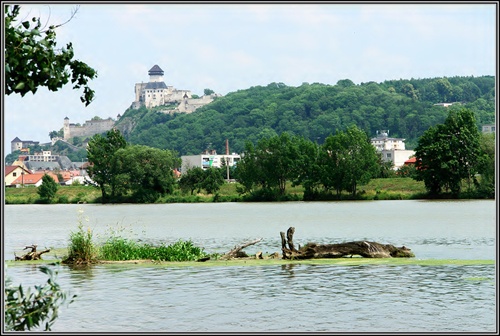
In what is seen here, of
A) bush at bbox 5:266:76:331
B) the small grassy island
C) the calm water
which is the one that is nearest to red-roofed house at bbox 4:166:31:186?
the calm water

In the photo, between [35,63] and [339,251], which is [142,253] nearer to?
[339,251]

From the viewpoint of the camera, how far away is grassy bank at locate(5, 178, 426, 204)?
103312 millimetres

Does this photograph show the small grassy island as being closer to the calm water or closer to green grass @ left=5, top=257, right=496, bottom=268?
green grass @ left=5, top=257, right=496, bottom=268

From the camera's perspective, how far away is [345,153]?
105438 millimetres

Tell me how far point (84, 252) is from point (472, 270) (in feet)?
39.0

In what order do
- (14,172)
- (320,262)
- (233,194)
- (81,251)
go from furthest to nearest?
(14,172)
(233,194)
(320,262)
(81,251)

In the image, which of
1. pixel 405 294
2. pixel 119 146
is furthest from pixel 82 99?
pixel 119 146

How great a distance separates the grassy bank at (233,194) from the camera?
103 meters

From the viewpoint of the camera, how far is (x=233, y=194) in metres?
114

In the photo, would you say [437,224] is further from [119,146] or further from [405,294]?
[119,146]

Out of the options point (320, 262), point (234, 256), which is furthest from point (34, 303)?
point (234, 256)

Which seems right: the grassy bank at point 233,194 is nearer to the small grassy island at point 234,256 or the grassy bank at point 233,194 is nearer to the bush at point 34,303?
the small grassy island at point 234,256

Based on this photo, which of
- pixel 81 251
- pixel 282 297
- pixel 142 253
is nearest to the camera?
pixel 282 297

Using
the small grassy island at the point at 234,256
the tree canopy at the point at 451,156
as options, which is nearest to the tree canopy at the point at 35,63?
the small grassy island at the point at 234,256
